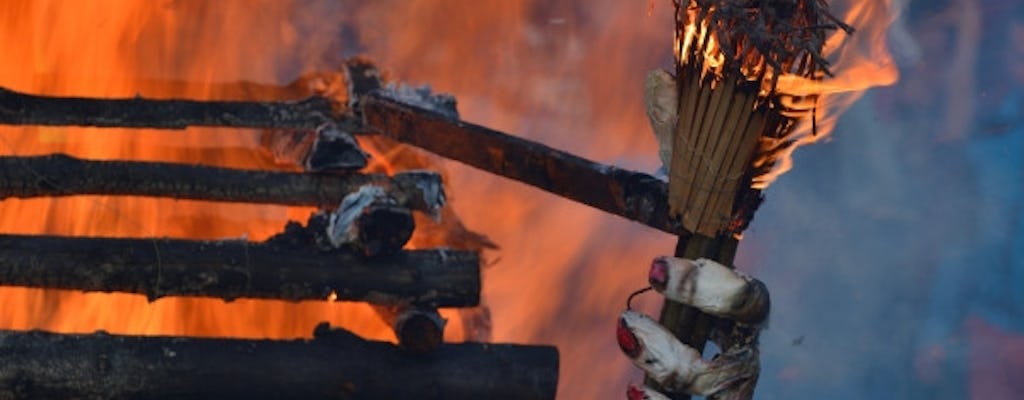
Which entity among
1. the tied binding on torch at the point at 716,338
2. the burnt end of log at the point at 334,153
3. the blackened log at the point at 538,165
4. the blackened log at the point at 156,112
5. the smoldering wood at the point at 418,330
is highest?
the blackened log at the point at 156,112

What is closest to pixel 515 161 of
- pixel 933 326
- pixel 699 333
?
pixel 699 333

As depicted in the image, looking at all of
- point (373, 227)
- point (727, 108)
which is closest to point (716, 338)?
point (727, 108)

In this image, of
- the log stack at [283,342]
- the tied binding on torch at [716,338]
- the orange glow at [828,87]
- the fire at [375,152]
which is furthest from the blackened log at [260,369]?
the fire at [375,152]

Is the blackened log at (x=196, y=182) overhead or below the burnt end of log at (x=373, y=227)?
overhead

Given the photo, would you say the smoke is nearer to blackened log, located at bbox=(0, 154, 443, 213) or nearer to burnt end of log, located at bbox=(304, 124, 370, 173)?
burnt end of log, located at bbox=(304, 124, 370, 173)

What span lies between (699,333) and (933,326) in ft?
21.3

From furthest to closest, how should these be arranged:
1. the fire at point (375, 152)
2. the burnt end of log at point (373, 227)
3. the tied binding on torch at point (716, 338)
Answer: the fire at point (375, 152) → the burnt end of log at point (373, 227) → the tied binding on torch at point (716, 338)

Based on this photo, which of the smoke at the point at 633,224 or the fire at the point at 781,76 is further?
the smoke at the point at 633,224

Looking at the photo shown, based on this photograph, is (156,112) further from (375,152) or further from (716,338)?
(716,338)

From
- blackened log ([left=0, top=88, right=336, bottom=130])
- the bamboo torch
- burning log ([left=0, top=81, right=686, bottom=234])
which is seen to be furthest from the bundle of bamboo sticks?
blackened log ([left=0, top=88, right=336, bottom=130])

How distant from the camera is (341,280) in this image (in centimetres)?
554

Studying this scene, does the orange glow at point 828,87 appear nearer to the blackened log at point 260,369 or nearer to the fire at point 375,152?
the blackened log at point 260,369

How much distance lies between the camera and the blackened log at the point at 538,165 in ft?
15.1

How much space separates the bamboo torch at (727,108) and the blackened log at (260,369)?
1753mm
